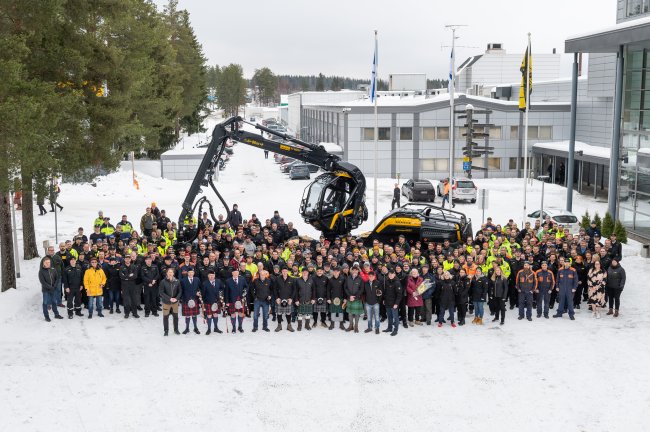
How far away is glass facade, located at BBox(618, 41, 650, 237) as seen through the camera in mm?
25406

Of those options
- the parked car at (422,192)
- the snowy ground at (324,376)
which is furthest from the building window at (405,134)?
the snowy ground at (324,376)

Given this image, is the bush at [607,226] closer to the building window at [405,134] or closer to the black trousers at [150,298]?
the black trousers at [150,298]

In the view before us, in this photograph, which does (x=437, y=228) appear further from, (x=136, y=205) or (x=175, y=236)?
(x=136, y=205)

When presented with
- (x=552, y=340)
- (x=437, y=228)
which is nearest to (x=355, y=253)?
(x=437, y=228)

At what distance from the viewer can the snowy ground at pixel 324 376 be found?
10.8 metres

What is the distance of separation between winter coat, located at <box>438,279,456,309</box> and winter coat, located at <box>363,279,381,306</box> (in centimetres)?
162

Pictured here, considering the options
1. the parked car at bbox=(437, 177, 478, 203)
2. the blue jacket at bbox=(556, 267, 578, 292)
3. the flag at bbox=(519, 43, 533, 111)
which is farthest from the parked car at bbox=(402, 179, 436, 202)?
the blue jacket at bbox=(556, 267, 578, 292)

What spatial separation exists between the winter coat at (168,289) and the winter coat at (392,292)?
4943 millimetres

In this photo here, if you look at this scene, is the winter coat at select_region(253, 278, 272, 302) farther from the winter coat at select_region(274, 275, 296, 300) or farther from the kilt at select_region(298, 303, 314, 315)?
the kilt at select_region(298, 303, 314, 315)

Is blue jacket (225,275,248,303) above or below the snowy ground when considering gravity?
above

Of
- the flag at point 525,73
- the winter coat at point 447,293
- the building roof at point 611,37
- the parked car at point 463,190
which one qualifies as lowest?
the winter coat at point 447,293

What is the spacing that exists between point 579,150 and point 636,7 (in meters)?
9.08

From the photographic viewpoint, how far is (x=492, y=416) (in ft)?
35.9

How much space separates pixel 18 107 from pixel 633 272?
1850cm
